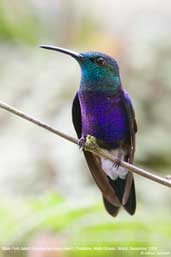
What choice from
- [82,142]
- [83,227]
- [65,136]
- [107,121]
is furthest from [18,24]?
[65,136]

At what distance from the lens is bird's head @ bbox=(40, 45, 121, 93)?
130 centimetres

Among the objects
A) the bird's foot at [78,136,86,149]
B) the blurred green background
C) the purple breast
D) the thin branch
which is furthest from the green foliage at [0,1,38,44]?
the thin branch

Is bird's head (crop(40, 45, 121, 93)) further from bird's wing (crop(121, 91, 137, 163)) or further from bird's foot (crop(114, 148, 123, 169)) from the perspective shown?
bird's foot (crop(114, 148, 123, 169))

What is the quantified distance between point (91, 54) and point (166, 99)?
1398 millimetres

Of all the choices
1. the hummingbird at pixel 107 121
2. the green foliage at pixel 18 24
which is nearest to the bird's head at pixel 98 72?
the hummingbird at pixel 107 121

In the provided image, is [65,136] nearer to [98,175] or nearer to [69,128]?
[98,175]

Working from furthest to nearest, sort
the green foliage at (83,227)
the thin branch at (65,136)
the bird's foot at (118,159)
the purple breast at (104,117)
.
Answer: the green foliage at (83,227) < the purple breast at (104,117) < the bird's foot at (118,159) < the thin branch at (65,136)

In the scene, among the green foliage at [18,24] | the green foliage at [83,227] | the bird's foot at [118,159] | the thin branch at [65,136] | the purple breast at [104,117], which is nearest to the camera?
the thin branch at [65,136]

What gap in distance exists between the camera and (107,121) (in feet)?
4.65

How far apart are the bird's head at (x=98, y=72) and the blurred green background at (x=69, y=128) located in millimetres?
371

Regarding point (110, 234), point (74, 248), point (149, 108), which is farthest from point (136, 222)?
point (149, 108)

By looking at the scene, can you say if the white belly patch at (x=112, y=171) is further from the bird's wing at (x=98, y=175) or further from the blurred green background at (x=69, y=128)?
the blurred green background at (x=69, y=128)

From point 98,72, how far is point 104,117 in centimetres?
13

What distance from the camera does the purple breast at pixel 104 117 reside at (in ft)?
4.54
